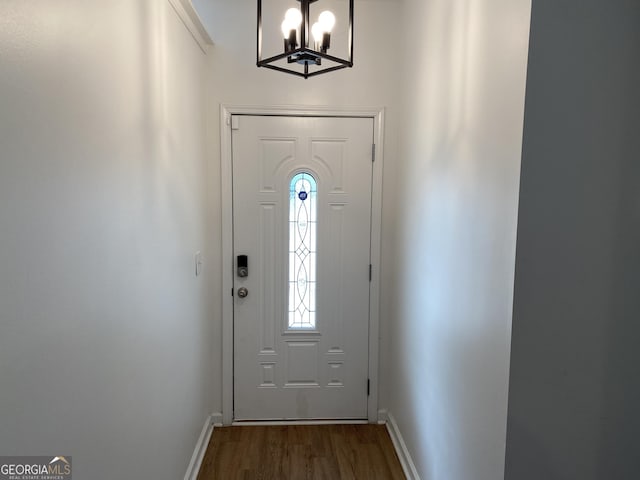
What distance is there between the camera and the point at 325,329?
294 cm

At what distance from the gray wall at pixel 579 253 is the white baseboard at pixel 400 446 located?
1.17 m

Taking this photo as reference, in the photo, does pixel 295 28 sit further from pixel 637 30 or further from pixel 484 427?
pixel 484 427

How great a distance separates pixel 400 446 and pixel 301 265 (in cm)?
128

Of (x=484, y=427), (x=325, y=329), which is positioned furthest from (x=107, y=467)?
(x=325, y=329)

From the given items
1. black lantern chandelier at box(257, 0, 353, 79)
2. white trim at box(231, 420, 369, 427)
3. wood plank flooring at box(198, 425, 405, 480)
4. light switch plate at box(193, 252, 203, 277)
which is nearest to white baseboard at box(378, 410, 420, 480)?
wood plank flooring at box(198, 425, 405, 480)

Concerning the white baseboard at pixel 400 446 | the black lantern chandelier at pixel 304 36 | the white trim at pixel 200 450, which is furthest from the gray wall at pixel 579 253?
the white trim at pixel 200 450

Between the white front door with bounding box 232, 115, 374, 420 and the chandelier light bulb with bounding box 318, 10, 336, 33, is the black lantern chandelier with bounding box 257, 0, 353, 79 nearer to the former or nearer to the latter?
the chandelier light bulb with bounding box 318, 10, 336, 33

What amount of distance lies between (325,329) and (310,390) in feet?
1.46

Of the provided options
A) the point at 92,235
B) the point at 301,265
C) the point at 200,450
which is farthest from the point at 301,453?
the point at 92,235

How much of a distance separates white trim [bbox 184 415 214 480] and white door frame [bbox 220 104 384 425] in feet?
0.45

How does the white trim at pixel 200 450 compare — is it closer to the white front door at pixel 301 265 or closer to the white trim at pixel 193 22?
the white front door at pixel 301 265

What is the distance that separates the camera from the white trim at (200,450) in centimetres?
233

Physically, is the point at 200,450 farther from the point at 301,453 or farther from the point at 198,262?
the point at 198,262

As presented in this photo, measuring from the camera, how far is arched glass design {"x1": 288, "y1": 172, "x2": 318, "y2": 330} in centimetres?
285
